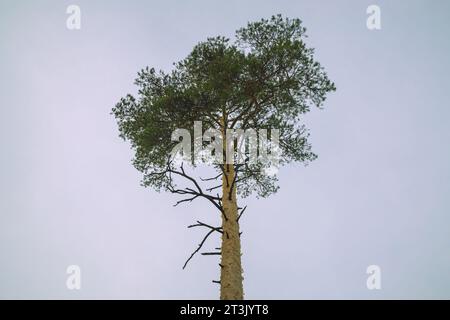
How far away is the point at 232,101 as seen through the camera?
28.9 feet

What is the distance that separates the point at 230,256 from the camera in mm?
6477

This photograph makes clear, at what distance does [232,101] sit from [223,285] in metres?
5.02

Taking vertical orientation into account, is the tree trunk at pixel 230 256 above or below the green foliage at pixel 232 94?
below

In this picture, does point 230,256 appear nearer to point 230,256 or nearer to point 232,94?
point 230,256

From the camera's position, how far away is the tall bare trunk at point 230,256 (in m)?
5.95

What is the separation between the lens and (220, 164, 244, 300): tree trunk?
595 cm

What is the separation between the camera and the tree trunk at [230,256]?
19.5ft

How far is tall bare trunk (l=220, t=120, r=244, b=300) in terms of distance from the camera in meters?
5.95

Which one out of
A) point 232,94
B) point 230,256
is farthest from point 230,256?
point 232,94

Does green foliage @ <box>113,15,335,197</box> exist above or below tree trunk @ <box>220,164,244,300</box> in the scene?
→ above

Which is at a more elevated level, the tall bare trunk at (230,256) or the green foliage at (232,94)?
the green foliage at (232,94)

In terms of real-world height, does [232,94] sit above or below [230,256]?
above
